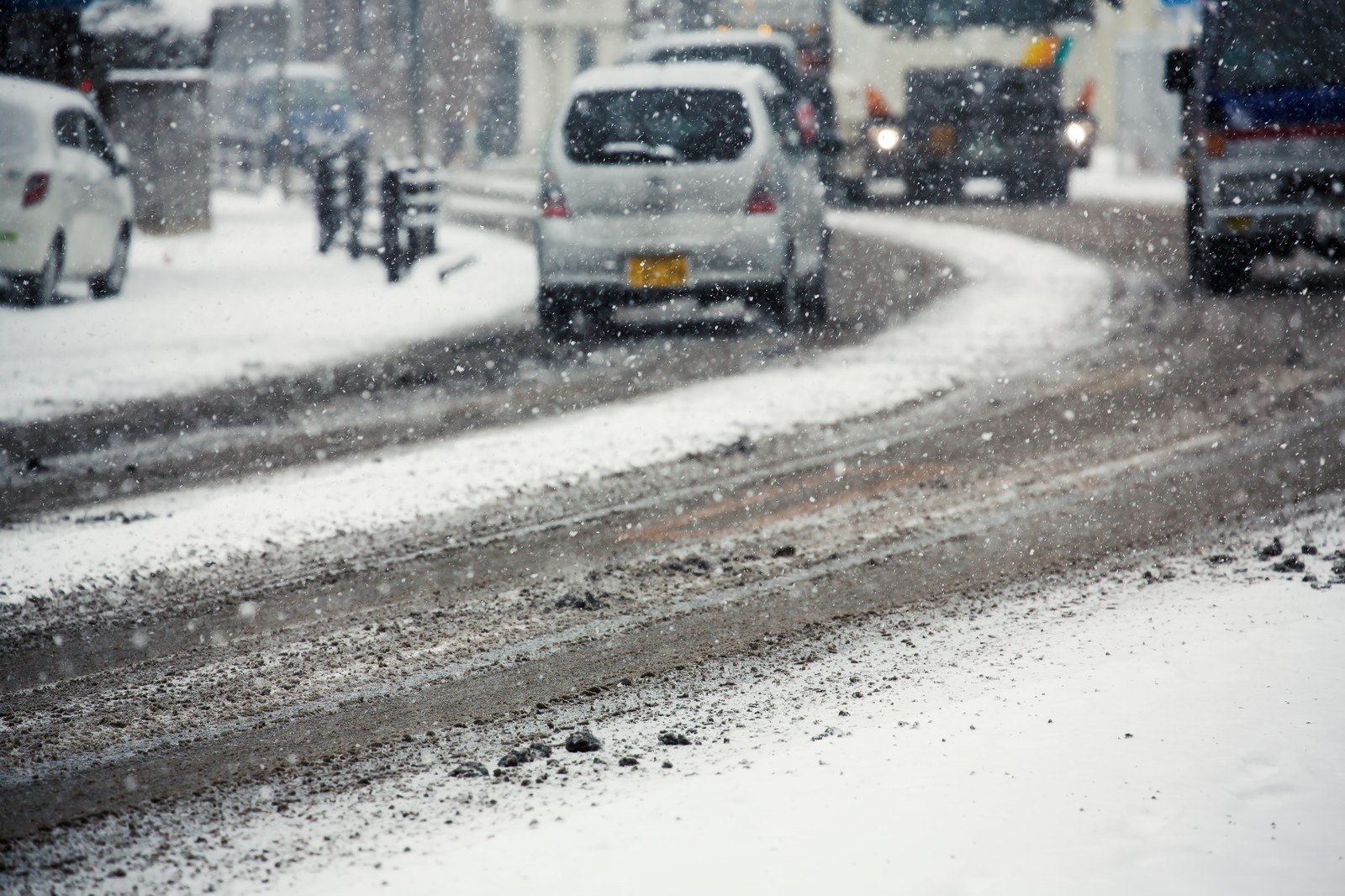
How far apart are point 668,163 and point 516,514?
5.52m

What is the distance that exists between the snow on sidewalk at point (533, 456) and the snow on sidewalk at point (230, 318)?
2.93 m

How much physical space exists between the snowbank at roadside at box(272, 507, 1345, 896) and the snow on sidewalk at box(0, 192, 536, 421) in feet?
20.8

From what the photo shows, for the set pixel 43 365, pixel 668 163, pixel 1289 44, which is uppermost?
pixel 1289 44

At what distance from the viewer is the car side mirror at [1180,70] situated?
1395 centimetres

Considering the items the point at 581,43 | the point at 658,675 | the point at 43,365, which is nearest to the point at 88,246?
Result: the point at 43,365

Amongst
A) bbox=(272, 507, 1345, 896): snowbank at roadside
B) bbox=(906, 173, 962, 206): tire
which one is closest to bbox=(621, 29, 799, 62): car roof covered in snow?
bbox=(906, 173, 962, 206): tire

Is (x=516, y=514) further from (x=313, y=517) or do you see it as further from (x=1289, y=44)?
(x=1289, y=44)

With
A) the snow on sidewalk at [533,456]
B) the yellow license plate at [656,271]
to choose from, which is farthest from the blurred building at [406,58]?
the snow on sidewalk at [533,456]

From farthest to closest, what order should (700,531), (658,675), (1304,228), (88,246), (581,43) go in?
(581,43), (88,246), (1304,228), (700,531), (658,675)

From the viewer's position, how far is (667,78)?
11.9m

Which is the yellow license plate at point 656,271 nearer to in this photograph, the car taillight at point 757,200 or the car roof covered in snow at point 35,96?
the car taillight at point 757,200

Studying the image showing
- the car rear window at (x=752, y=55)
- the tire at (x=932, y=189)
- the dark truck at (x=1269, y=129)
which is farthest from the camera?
the tire at (x=932, y=189)

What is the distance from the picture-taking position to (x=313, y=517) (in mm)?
6648

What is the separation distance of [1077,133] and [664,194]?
13988 millimetres
